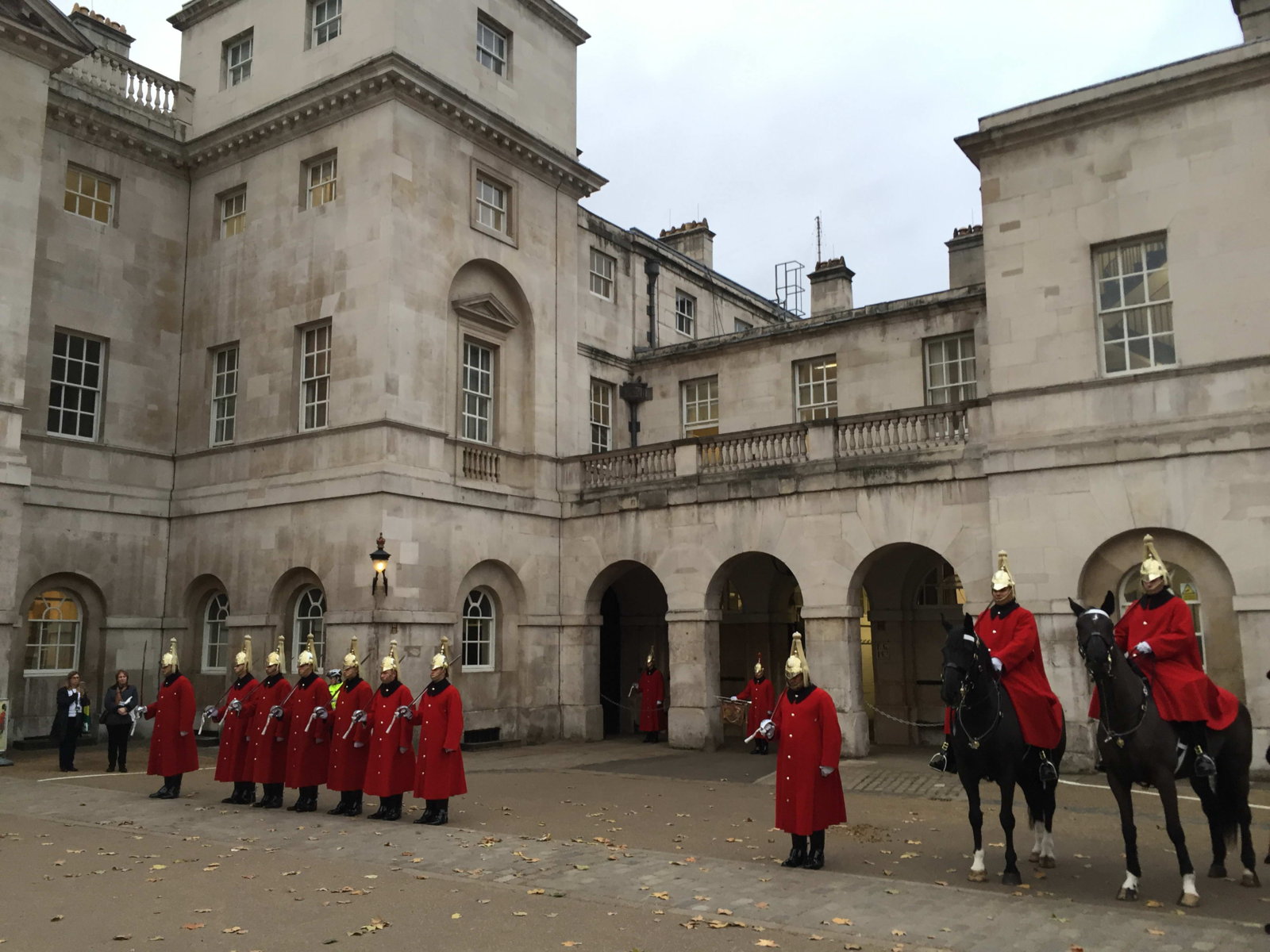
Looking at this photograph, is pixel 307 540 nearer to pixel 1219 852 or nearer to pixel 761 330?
pixel 761 330

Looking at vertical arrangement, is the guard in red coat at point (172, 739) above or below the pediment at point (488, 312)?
below

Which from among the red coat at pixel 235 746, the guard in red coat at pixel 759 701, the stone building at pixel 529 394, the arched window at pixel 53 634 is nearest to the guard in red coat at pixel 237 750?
the red coat at pixel 235 746

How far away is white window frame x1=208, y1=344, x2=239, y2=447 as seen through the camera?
75.2 feet

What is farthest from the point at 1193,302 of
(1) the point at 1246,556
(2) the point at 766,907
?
(2) the point at 766,907

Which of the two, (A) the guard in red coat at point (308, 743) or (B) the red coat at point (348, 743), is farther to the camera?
(A) the guard in red coat at point (308, 743)

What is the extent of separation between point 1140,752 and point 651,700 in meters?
15.1

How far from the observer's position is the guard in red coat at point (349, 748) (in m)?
12.9

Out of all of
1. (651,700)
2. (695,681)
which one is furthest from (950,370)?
(651,700)

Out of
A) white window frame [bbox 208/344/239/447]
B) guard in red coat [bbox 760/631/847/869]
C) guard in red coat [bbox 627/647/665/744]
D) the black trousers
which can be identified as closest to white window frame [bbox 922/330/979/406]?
guard in red coat [bbox 627/647/665/744]

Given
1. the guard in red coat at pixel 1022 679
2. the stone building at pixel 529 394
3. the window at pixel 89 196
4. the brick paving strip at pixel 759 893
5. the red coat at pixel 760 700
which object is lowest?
the brick paving strip at pixel 759 893

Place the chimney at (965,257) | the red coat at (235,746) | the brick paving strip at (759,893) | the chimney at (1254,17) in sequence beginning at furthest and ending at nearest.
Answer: the chimney at (965,257) → the chimney at (1254,17) → the red coat at (235,746) → the brick paving strip at (759,893)

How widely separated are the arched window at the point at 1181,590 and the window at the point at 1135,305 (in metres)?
3.23

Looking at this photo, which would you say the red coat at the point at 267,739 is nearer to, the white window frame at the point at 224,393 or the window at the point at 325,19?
the white window frame at the point at 224,393

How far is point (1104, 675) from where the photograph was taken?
8734 millimetres
